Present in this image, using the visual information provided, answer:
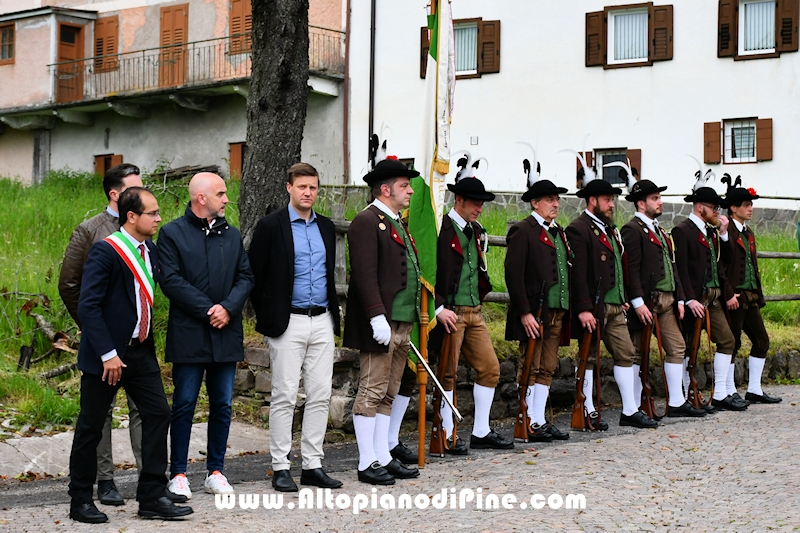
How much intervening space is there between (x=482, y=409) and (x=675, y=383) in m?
2.63

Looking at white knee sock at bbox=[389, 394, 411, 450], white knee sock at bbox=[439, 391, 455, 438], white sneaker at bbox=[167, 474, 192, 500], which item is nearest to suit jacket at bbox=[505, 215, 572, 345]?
white knee sock at bbox=[439, 391, 455, 438]

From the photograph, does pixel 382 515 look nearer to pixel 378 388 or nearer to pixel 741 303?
pixel 378 388

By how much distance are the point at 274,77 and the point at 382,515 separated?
18.2 ft

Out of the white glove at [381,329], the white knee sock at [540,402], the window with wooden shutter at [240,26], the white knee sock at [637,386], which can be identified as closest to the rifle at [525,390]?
the white knee sock at [540,402]

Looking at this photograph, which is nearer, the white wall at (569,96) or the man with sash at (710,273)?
the man with sash at (710,273)

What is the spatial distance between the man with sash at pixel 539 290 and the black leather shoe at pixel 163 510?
398 centimetres

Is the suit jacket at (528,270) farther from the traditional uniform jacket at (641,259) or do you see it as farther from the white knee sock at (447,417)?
the traditional uniform jacket at (641,259)

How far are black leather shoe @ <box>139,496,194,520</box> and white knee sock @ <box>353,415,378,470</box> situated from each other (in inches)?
63.5

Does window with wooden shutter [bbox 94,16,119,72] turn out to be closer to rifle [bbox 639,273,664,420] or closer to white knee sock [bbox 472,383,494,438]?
rifle [bbox 639,273,664,420]

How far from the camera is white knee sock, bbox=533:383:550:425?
1004 centimetres

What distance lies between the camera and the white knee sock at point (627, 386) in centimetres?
1062

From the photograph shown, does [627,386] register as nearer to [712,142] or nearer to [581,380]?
[581,380]

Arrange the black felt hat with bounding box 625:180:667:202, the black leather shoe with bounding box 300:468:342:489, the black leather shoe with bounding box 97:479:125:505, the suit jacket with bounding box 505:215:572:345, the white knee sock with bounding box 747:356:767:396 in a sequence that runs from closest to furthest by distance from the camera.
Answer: the black leather shoe with bounding box 97:479:125:505 → the black leather shoe with bounding box 300:468:342:489 → the suit jacket with bounding box 505:215:572:345 → the black felt hat with bounding box 625:180:667:202 → the white knee sock with bounding box 747:356:767:396

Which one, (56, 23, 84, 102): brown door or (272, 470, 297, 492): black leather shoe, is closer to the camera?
(272, 470, 297, 492): black leather shoe
